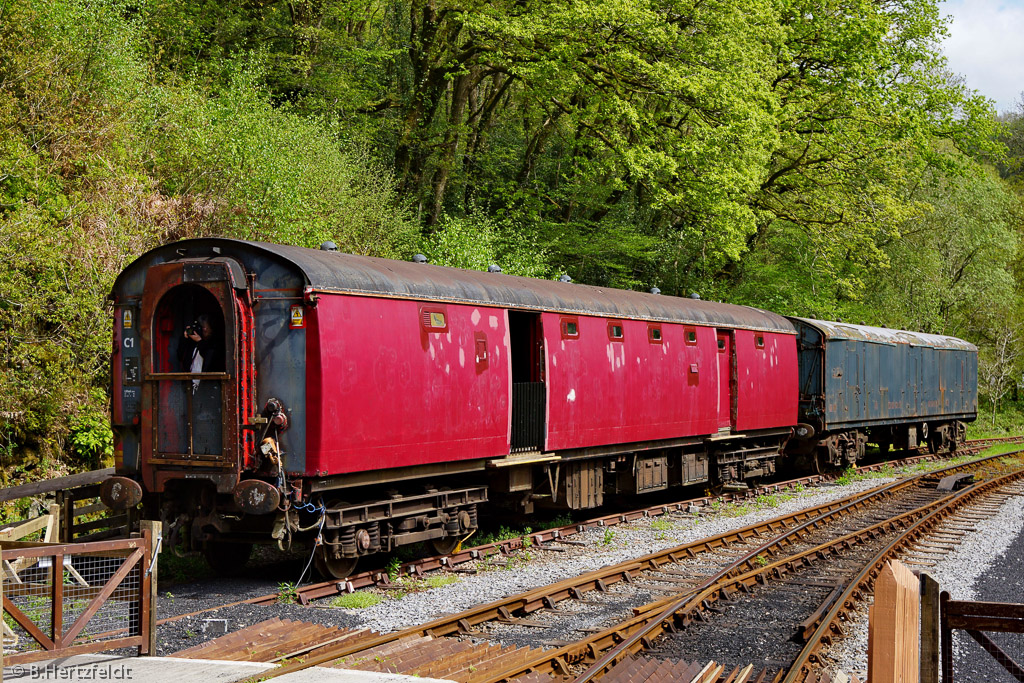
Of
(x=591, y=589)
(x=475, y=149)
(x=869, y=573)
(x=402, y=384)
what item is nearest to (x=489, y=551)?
(x=591, y=589)

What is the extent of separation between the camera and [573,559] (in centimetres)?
1227

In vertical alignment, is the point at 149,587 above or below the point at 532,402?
below

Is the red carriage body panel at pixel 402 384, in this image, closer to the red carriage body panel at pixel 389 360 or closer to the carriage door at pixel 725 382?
the red carriage body panel at pixel 389 360

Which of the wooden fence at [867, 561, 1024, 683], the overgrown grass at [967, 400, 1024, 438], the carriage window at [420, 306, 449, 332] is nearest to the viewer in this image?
the wooden fence at [867, 561, 1024, 683]

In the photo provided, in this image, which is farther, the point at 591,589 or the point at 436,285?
the point at 436,285

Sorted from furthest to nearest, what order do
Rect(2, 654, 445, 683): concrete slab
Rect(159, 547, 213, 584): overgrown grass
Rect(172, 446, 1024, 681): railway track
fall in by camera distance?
Rect(159, 547, 213, 584): overgrown grass < Rect(172, 446, 1024, 681): railway track < Rect(2, 654, 445, 683): concrete slab

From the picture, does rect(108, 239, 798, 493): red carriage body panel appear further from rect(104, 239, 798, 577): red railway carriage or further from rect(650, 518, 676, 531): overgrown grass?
rect(650, 518, 676, 531): overgrown grass

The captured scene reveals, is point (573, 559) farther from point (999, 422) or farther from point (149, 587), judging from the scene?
point (999, 422)

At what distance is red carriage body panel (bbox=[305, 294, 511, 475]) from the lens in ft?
32.2

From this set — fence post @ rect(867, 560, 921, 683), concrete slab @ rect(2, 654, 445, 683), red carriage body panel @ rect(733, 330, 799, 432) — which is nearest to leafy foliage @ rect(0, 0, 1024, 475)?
red carriage body panel @ rect(733, 330, 799, 432)

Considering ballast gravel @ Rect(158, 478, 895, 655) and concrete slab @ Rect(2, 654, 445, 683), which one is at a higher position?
concrete slab @ Rect(2, 654, 445, 683)

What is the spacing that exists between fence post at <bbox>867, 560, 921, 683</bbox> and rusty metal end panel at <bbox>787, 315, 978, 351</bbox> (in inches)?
754

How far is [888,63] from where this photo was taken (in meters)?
A: 29.0

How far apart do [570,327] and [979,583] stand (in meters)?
6.48
